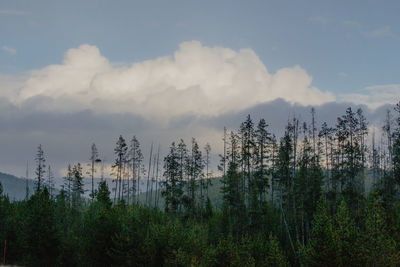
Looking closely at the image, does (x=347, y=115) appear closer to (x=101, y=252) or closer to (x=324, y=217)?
(x=324, y=217)

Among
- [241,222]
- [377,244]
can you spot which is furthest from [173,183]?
[377,244]

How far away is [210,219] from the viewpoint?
68.7 metres

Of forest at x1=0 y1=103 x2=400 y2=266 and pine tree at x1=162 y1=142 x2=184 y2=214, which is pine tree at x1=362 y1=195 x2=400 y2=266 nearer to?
forest at x1=0 y1=103 x2=400 y2=266

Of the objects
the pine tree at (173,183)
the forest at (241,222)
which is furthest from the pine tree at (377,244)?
the pine tree at (173,183)

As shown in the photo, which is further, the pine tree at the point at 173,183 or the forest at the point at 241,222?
the pine tree at the point at 173,183

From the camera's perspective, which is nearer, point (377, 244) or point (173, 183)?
point (377, 244)

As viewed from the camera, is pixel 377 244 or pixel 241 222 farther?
pixel 241 222

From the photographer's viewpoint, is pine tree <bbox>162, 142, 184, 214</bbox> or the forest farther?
pine tree <bbox>162, 142, 184, 214</bbox>

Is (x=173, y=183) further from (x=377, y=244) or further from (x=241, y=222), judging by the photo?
(x=377, y=244)

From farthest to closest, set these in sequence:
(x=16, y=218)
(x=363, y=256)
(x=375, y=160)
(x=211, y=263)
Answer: (x=375, y=160) → (x=16, y=218) → (x=211, y=263) → (x=363, y=256)

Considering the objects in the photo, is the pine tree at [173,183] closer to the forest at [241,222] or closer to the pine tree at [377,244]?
the forest at [241,222]

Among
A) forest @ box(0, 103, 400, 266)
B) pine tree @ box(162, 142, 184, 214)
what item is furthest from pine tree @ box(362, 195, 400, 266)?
pine tree @ box(162, 142, 184, 214)

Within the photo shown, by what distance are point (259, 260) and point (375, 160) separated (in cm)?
4672

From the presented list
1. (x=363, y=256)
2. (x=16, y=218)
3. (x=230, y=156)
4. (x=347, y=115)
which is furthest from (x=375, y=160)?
(x=16, y=218)
